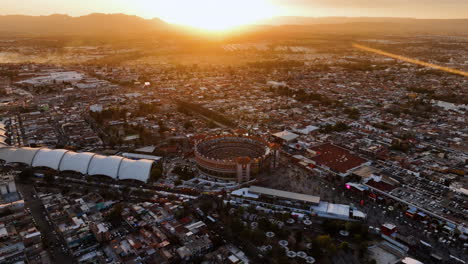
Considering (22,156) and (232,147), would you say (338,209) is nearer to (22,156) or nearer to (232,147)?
(232,147)

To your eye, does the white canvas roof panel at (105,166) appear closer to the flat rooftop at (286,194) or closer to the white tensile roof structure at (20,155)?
the white tensile roof structure at (20,155)

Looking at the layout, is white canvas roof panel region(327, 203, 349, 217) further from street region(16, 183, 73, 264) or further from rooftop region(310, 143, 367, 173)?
street region(16, 183, 73, 264)

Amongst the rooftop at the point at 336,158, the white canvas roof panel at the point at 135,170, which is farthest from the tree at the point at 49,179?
the rooftop at the point at 336,158

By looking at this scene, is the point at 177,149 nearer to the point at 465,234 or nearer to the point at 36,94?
the point at 465,234

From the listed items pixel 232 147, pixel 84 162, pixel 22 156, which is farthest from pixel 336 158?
pixel 22 156

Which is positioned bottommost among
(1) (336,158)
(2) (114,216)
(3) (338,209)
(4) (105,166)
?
(3) (338,209)
